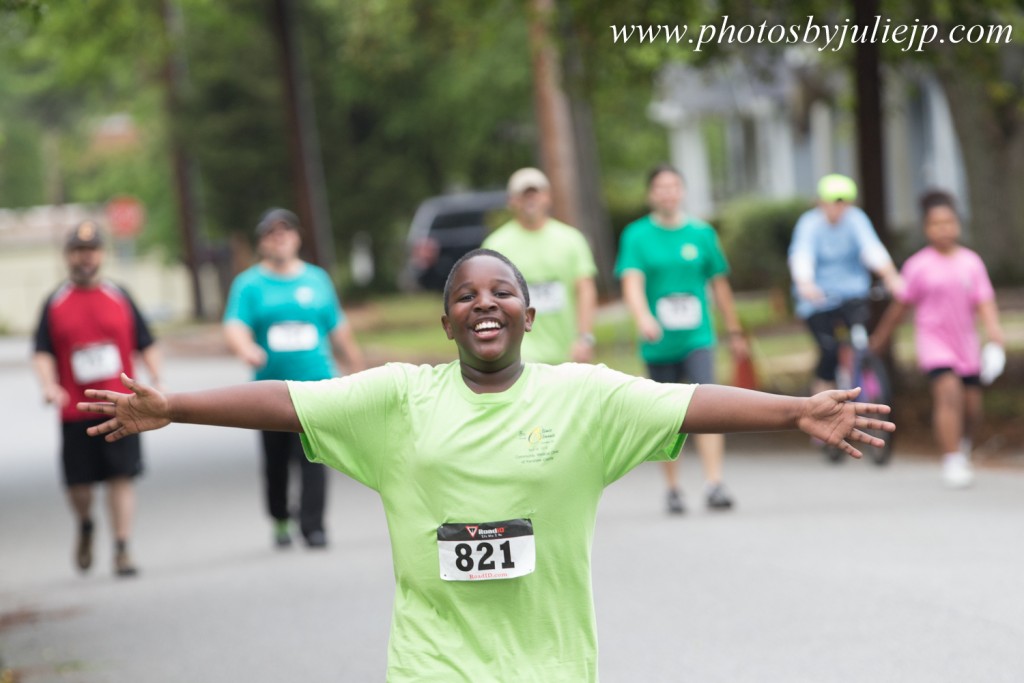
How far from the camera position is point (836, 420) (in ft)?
14.3

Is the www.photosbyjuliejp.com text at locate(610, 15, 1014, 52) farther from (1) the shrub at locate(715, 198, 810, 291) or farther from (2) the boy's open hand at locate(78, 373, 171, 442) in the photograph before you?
(1) the shrub at locate(715, 198, 810, 291)

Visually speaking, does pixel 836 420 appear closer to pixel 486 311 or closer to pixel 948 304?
pixel 486 311

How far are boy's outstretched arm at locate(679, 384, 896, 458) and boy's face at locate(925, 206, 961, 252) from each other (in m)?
7.60

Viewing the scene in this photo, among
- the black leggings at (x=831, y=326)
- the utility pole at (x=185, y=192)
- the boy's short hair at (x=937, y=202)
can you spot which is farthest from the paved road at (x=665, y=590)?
the utility pole at (x=185, y=192)

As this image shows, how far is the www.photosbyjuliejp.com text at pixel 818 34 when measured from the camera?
53.3ft

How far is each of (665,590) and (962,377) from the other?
3993 mm

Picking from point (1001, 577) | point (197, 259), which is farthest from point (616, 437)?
point (197, 259)

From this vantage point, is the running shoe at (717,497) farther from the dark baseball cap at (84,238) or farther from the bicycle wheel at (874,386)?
the dark baseball cap at (84,238)

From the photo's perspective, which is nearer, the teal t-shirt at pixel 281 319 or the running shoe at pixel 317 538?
the teal t-shirt at pixel 281 319

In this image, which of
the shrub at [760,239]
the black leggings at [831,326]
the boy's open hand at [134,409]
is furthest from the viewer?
the shrub at [760,239]

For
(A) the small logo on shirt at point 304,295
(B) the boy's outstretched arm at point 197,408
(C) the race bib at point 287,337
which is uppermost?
(A) the small logo on shirt at point 304,295

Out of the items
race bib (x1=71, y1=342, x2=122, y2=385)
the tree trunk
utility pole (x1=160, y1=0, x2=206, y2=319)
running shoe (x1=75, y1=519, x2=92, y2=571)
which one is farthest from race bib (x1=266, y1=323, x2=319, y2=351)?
utility pole (x1=160, y1=0, x2=206, y2=319)

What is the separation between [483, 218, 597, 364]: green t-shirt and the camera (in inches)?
439

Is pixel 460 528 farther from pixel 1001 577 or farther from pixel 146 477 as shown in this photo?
pixel 146 477
